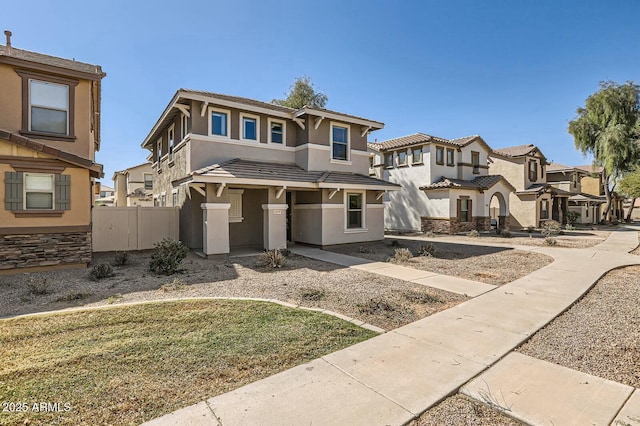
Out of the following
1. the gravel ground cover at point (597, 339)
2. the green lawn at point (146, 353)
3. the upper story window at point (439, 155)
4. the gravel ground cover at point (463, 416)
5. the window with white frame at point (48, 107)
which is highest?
the upper story window at point (439, 155)

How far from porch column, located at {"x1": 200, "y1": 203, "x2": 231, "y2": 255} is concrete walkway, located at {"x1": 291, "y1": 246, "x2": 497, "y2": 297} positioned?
10.2ft

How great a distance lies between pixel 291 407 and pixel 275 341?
1.51 m

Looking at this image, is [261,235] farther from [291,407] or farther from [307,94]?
→ [307,94]

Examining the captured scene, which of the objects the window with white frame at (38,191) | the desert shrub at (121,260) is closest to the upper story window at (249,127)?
the desert shrub at (121,260)

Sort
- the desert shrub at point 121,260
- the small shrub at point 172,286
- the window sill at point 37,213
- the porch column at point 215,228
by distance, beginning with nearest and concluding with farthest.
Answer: the small shrub at point 172,286 < the window sill at point 37,213 < the desert shrub at point 121,260 < the porch column at point 215,228

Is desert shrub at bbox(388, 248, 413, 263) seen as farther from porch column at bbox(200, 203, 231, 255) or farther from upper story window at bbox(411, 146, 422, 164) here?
upper story window at bbox(411, 146, 422, 164)

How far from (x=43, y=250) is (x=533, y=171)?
34.5m

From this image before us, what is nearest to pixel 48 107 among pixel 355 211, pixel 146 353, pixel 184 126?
pixel 184 126

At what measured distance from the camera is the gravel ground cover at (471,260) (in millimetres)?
9352

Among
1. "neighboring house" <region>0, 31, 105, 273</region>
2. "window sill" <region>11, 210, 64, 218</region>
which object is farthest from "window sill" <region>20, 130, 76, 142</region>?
"window sill" <region>11, 210, 64, 218</region>

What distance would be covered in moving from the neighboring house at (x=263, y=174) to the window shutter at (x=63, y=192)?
3.39 meters

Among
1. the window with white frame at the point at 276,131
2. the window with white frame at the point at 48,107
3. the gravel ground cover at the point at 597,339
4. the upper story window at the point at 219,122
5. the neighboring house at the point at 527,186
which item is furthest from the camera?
the neighboring house at the point at 527,186

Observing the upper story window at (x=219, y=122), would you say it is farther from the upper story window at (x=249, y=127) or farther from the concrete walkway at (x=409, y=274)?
the concrete walkway at (x=409, y=274)

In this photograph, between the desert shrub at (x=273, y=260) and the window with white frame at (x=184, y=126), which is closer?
the desert shrub at (x=273, y=260)
